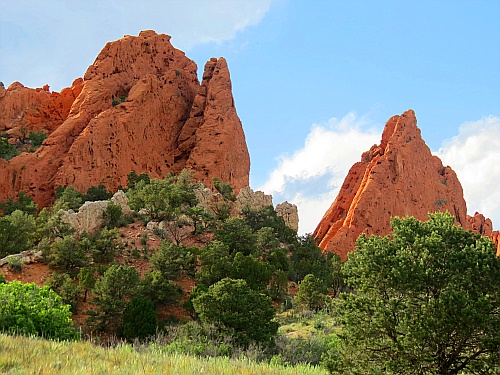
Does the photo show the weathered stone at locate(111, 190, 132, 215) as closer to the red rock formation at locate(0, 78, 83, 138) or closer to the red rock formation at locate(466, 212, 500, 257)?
the red rock formation at locate(0, 78, 83, 138)

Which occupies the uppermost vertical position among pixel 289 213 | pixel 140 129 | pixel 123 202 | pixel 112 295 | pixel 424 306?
pixel 140 129

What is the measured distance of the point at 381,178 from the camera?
225ft

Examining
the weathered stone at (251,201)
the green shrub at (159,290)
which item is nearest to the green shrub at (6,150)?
the weathered stone at (251,201)

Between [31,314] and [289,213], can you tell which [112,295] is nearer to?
[31,314]

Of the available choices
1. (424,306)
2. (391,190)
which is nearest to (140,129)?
(391,190)

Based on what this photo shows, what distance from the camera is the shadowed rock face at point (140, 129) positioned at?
211ft

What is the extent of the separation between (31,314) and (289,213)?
44.4 meters

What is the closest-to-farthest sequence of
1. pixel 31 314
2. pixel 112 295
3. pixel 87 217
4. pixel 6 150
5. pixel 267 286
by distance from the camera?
1. pixel 31 314
2. pixel 112 295
3. pixel 267 286
4. pixel 87 217
5. pixel 6 150

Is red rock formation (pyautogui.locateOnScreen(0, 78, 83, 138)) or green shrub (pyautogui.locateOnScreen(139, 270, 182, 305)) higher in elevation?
red rock formation (pyautogui.locateOnScreen(0, 78, 83, 138))

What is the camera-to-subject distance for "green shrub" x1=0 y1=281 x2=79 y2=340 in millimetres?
20578

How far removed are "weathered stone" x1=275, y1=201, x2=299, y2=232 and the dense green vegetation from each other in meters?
4.48

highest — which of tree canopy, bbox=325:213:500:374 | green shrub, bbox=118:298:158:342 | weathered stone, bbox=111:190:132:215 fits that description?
weathered stone, bbox=111:190:132:215

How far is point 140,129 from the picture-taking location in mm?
70875

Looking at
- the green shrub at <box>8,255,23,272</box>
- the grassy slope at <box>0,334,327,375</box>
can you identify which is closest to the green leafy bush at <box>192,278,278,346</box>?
the grassy slope at <box>0,334,327,375</box>
